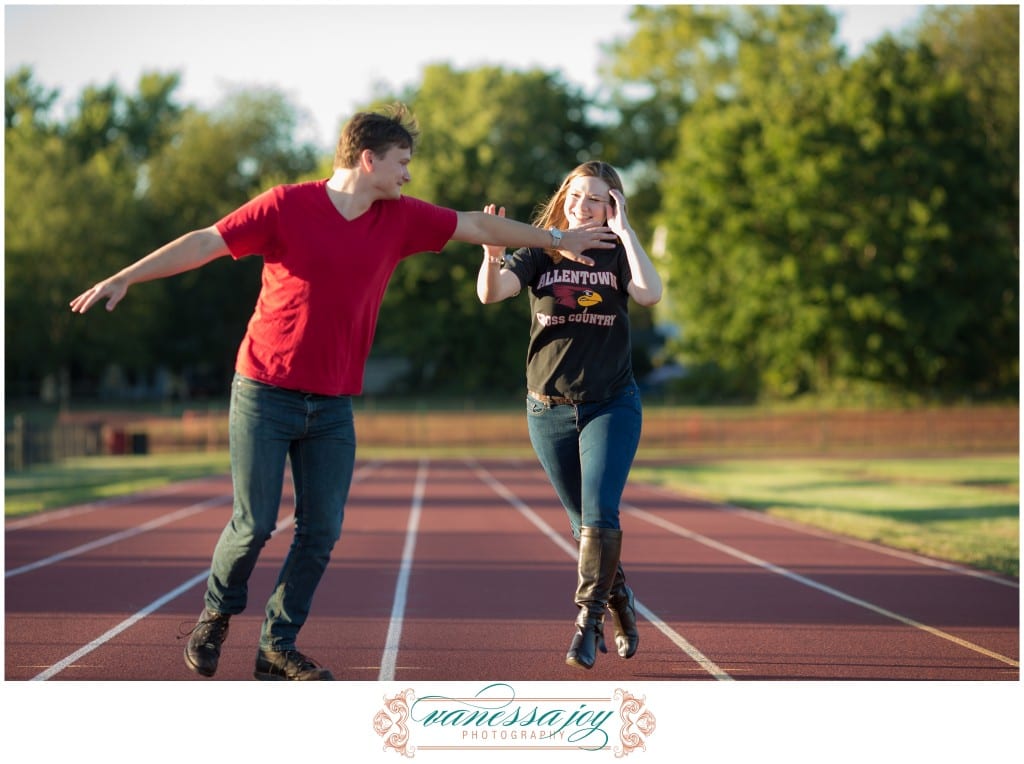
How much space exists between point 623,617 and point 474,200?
159ft

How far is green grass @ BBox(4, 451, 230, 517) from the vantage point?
1872 cm

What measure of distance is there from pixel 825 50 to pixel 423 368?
886 inches

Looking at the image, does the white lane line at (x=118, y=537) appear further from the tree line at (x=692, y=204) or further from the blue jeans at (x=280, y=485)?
the tree line at (x=692, y=204)

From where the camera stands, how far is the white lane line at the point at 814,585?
6.61 meters

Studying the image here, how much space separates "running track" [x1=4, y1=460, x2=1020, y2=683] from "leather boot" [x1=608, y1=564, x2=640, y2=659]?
11cm

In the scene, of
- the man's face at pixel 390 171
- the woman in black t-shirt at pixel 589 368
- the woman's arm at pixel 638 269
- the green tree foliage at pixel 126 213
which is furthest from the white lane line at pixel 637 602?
the green tree foliage at pixel 126 213

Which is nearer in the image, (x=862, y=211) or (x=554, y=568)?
(x=554, y=568)

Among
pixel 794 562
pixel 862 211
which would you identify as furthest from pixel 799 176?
pixel 794 562

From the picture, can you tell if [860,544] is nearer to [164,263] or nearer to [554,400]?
[554,400]

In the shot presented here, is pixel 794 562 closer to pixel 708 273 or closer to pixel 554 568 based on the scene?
pixel 554 568

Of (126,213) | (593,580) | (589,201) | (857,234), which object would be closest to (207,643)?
(593,580)

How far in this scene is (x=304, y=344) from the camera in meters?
5.03

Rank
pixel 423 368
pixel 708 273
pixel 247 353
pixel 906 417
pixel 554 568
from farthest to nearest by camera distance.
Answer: pixel 423 368
pixel 708 273
pixel 906 417
pixel 554 568
pixel 247 353

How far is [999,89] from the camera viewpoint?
4850 cm
